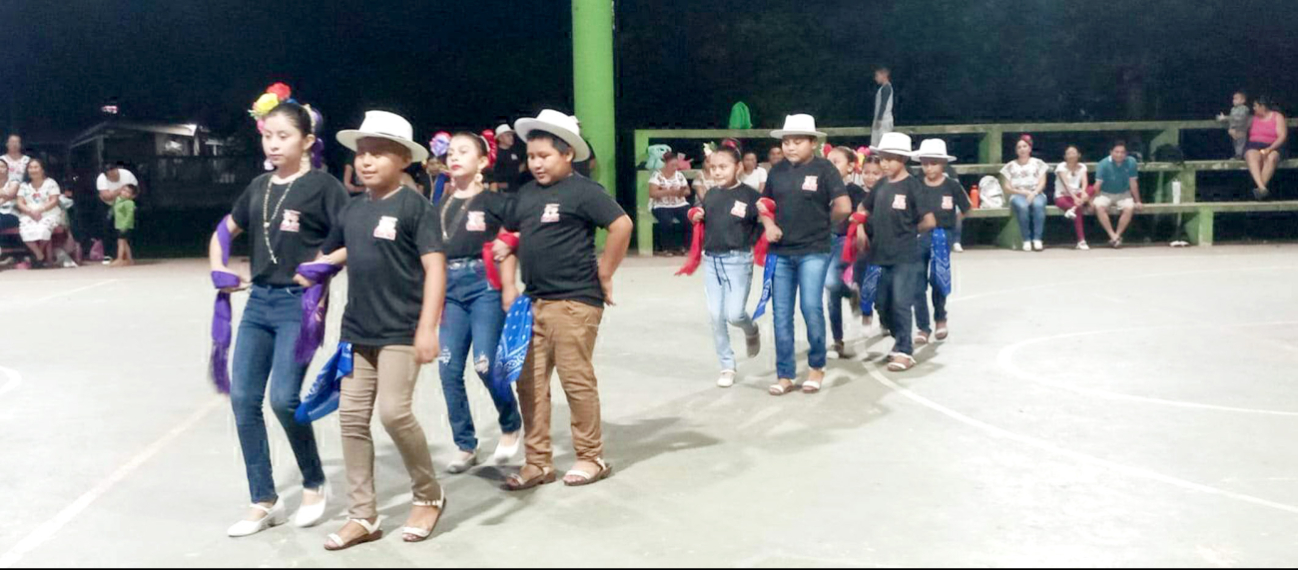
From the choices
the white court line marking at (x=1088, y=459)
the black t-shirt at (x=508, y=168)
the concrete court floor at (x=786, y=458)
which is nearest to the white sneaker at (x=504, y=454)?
the concrete court floor at (x=786, y=458)

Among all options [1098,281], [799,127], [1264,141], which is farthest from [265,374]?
[1264,141]

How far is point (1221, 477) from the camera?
6527 millimetres

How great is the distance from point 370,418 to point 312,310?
19.8 inches

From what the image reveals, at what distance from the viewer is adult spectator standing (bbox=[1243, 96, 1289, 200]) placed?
20594 mm

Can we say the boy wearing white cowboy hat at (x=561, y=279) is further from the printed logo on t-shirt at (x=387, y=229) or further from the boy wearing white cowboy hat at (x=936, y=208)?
the boy wearing white cowboy hat at (x=936, y=208)

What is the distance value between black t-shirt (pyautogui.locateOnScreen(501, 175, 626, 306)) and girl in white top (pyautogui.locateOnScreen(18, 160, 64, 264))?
580 inches

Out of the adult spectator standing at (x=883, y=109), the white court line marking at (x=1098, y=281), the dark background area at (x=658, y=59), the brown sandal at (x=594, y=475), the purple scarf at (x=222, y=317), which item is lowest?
the brown sandal at (x=594, y=475)

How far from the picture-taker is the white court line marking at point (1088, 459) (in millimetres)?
6109

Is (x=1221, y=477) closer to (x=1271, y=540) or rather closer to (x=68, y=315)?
(x=1271, y=540)

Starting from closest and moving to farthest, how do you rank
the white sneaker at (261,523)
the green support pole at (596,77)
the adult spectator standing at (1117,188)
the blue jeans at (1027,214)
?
1. the white sneaker at (261,523)
2. the blue jeans at (1027,214)
3. the green support pole at (596,77)
4. the adult spectator standing at (1117,188)

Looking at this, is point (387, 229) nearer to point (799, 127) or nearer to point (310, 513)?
point (310, 513)

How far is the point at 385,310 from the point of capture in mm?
5473

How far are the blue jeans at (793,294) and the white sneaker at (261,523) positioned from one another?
12.6 feet

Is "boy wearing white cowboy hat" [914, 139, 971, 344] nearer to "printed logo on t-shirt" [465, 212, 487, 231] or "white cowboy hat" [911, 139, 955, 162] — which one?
"white cowboy hat" [911, 139, 955, 162]
